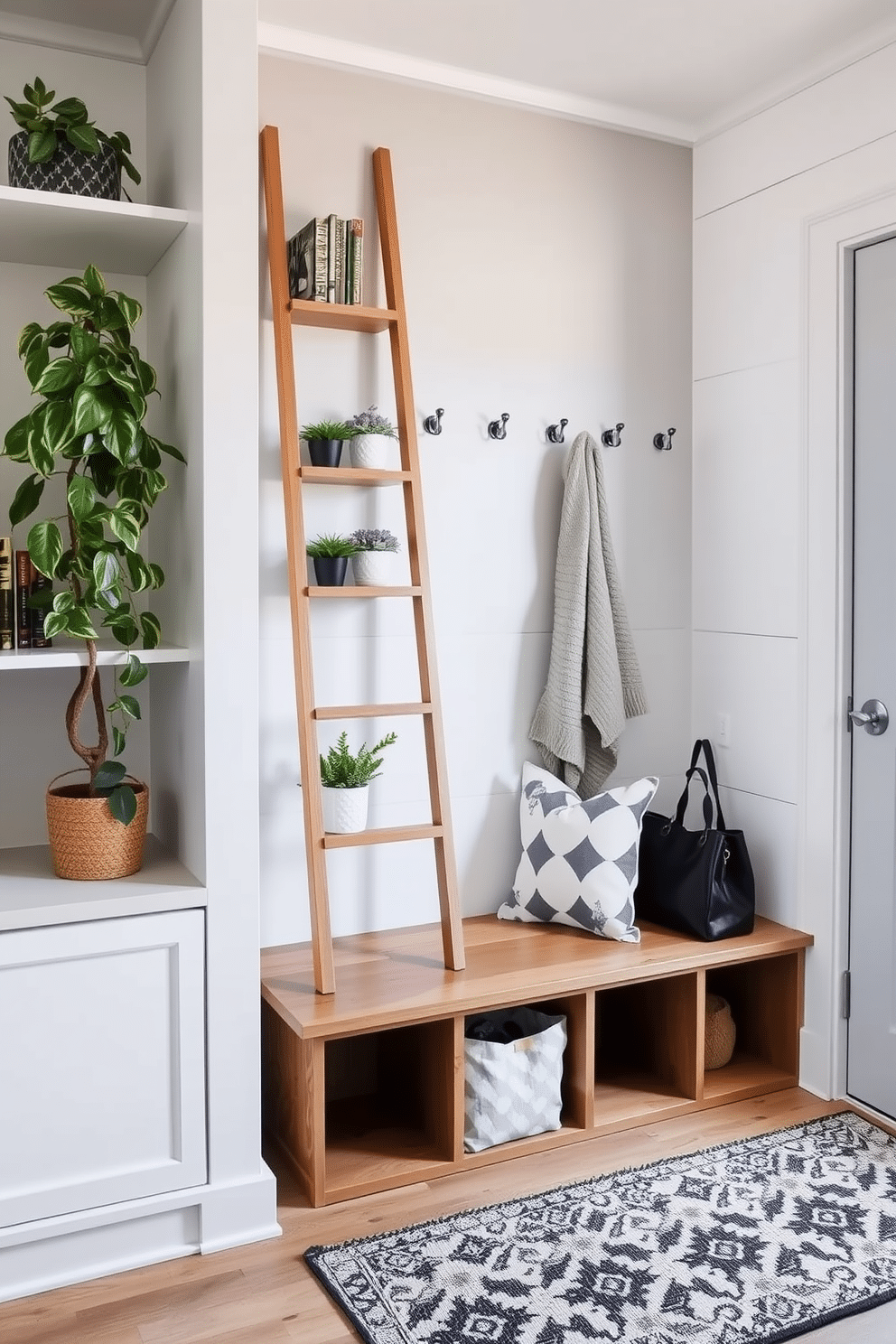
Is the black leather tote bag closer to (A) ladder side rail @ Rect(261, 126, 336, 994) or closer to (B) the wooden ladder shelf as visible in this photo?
(B) the wooden ladder shelf

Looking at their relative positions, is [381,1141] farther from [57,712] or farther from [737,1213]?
[57,712]

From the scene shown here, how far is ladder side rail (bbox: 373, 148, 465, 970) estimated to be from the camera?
2609mm

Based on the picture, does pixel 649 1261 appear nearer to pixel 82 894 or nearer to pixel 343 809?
pixel 343 809

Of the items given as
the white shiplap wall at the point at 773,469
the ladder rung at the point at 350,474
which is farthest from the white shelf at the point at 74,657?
the white shiplap wall at the point at 773,469

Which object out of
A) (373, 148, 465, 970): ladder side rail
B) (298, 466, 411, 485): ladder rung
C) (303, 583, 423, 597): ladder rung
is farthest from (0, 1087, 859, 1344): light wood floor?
(298, 466, 411, 485): ladder rung

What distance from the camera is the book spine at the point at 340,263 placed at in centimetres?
258

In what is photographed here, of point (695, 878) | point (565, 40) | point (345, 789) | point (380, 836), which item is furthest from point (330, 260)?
point (695, 878)

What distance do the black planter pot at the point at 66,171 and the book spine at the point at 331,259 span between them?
0.48m

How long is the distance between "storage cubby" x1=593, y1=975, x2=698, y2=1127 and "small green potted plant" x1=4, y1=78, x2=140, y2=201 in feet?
7.22

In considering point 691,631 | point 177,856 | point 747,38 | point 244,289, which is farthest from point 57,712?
point 747,38

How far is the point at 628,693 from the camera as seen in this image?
10.2ft

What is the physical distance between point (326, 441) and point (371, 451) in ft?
0.35

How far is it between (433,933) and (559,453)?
1.30m

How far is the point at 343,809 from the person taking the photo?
2.57 meters
